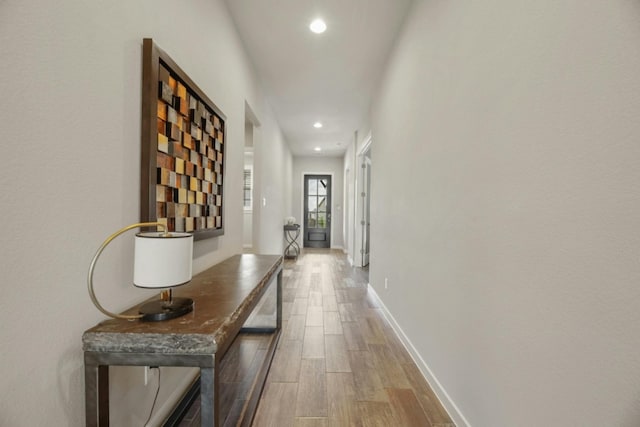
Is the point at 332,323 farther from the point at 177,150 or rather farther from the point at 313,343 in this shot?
the point at 177,150

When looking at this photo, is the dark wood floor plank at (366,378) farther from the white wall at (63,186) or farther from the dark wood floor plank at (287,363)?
the white wall at (63,186)

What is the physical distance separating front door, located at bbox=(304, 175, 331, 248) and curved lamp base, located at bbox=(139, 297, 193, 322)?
23.2 ft

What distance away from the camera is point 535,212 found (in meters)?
0.91

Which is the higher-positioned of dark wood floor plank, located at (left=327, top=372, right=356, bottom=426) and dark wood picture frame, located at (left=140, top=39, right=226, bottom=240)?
dark wood picture frame, located at (left=140, top=39, right=226, bottom=240)

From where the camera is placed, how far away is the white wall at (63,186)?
71 cm

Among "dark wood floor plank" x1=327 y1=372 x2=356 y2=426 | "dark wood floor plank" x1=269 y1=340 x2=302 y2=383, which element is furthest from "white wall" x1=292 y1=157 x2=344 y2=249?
"dark wood floor plank" x1=327 y1=372 x2=356 y2=426

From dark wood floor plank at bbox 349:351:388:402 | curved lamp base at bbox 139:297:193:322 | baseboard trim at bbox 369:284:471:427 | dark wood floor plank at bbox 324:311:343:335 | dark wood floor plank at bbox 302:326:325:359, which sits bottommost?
dark wood floor plank at bbox 324:311:343:335

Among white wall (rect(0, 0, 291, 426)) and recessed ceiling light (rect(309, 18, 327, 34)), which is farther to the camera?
recessed ceiling light (rect(309, 18, 327, 34))

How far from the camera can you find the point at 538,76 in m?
0.90

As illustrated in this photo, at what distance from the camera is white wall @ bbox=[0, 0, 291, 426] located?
0.71 m

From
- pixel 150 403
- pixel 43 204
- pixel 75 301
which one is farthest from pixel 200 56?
pixel 150 403

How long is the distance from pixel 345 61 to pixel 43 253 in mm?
3028

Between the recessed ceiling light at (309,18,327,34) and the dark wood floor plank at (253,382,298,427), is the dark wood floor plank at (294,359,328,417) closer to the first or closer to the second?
the dark wood floor plank at (253,382,298,427)

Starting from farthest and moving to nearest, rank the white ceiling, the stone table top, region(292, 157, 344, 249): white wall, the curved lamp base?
region(292, 157, 344, 249): white wall → the white ceiling → the curved lamp base → the stone table top
